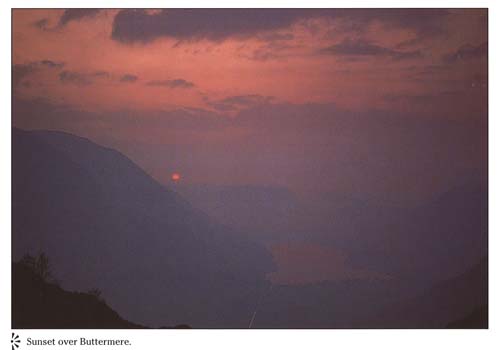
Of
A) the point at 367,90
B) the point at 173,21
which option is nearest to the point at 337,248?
the point at 367,90

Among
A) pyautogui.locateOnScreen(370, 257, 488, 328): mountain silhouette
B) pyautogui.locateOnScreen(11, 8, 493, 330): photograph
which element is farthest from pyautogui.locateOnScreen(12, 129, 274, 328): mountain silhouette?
pyautogui.locateOnScreen(370, 257, 488, 328): mountain silhouette

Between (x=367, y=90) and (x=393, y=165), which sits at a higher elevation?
(x=367, y=90)

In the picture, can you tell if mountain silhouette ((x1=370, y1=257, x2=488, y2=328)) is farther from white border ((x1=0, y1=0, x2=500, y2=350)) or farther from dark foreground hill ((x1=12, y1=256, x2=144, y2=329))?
dark foreground hill ((x1=12, y1=256, x2=144, y2=329))

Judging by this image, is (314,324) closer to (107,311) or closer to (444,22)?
(107,311)
